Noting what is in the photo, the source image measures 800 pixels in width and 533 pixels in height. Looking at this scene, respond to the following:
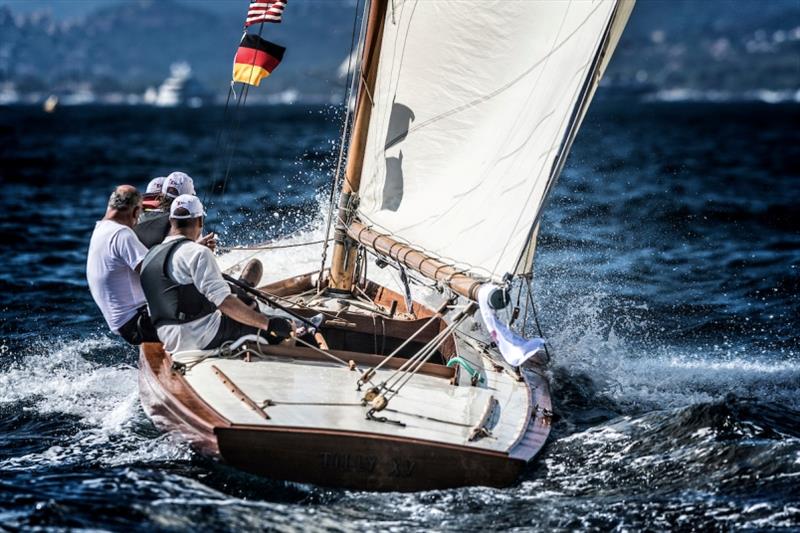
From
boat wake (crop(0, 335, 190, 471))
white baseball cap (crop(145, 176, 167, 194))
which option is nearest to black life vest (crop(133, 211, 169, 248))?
white baseball cap (crop(145, 176, 167, 194))

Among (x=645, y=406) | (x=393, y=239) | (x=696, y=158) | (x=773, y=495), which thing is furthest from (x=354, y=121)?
(x=696, y=158)

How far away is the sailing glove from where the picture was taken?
27.1 feet

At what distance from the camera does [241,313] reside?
7.95 meters

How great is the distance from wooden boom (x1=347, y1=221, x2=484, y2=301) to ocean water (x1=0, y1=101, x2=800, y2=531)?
1328 mm

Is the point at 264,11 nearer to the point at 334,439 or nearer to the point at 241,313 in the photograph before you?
the point at 241,313

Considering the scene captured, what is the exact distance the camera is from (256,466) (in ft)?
22.6

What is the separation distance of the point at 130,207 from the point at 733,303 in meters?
8.48

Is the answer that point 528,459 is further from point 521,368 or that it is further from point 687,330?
point 687,330

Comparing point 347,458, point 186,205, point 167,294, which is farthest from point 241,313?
point 347,458

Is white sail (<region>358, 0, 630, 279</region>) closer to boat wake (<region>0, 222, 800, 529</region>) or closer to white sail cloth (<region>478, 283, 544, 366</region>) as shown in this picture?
white sail cloth (<region>478, 283, 544, 366</region>)

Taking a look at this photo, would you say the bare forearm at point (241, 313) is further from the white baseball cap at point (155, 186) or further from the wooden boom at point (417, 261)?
the white baseball cap at point (155, 186)

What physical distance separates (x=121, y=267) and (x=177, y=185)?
3.76 feet

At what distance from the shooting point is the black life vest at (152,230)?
9367 mm

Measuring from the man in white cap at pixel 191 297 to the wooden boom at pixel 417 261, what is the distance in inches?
44.4
